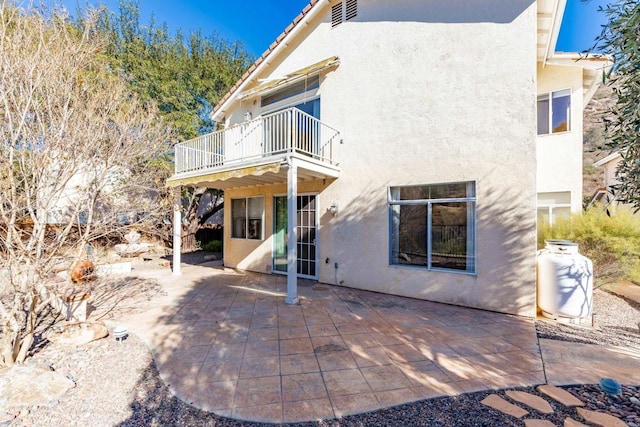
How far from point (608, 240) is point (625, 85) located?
704 centimetres

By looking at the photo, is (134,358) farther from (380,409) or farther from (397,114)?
(397,114)

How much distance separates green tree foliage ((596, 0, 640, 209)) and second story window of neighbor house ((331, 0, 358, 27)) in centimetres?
861

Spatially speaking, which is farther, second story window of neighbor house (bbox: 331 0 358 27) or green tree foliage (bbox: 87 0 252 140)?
green tree foliage (bbox: 87 0 252 140)

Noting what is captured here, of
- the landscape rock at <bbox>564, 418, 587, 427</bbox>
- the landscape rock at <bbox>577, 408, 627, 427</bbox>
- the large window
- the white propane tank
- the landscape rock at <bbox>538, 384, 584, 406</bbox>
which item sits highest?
the large window

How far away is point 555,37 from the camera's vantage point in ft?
28.7

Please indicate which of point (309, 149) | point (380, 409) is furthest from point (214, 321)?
point (309, 149)

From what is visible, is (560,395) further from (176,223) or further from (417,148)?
(176,223)

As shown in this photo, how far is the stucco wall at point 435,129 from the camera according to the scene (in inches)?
287

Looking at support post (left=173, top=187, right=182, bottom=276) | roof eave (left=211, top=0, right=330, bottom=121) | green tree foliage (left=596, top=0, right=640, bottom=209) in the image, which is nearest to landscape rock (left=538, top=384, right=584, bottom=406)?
green tree foliage (left=596, top=0, right=640, bottom=209)

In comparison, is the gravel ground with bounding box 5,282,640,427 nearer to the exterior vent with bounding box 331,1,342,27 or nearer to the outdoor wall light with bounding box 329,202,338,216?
the outdoor wall light with bounding box 329,202,338,216

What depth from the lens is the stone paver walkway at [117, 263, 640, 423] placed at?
3920mm

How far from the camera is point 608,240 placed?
26.4ft

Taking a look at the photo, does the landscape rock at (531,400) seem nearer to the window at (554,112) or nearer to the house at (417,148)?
the house at (417,148)

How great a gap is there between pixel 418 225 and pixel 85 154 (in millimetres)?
8857
